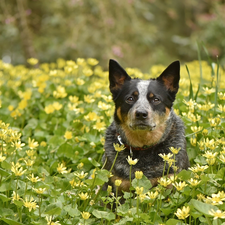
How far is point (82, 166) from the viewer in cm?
299

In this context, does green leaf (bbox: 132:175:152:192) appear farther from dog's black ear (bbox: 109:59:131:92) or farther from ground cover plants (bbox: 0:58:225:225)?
dog's black ear (bbox: 109:59:131:92)

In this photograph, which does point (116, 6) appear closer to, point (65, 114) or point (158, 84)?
point (65, 114)

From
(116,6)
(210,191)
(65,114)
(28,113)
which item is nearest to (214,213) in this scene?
(210,191)

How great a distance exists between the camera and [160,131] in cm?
318

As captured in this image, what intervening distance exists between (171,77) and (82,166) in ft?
3.98

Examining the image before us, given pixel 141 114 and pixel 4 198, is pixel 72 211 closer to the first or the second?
pixel 4 198

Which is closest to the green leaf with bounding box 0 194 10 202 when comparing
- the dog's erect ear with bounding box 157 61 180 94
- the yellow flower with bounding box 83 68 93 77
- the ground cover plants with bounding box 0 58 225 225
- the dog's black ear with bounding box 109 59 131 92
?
the ground cover plants with bounding box 0 58 225 225

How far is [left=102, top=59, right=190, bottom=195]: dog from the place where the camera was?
9.87ft

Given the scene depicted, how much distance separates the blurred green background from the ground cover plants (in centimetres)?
230

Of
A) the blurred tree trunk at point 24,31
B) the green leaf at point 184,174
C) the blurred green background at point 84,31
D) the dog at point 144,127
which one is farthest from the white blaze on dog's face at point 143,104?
the blurred tree trunk at point 24,31

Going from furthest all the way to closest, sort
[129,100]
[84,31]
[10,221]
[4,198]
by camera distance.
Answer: [84,31] < [129,100] < [4,198] < [10,221]

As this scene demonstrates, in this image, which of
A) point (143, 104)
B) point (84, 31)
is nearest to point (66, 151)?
point (143, 104)

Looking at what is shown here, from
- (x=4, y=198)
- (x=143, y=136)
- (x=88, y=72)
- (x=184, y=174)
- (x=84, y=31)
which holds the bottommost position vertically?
(x=4, y=198)

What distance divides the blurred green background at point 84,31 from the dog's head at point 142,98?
424 cm
